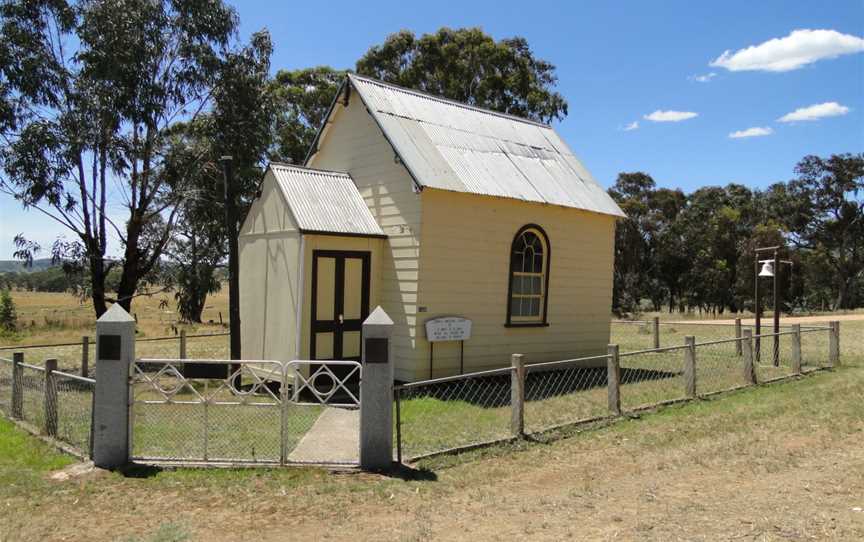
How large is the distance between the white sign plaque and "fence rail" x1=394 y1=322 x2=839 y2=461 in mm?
884

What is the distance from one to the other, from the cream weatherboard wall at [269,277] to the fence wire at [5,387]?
4.02 metres

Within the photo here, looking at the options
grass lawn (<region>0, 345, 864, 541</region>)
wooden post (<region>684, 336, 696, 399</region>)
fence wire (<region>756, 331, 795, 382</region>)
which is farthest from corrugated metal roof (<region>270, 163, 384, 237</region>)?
fence wire (<region>756, 331, 795, 382</region>)

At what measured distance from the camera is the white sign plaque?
12.0 metres

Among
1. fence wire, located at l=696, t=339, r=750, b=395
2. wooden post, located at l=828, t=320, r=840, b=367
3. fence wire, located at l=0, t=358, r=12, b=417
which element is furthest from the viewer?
wooden post, located at l=828, t=320, r=840, b=367

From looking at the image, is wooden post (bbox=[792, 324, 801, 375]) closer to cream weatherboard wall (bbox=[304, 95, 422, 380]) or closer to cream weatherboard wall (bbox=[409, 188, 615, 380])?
cream weatherboard wall (bbox=[409, 188, 615, 380])

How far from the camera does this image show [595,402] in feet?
36.3

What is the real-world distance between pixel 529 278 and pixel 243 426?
679 centimetres

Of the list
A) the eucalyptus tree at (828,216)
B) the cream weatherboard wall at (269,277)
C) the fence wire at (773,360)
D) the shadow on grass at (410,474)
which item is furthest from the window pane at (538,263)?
the eucalyptus tree at (828,216)

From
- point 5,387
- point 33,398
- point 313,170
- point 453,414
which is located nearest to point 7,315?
point 5,387

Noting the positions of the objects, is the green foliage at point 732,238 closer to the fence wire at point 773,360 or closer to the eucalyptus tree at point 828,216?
the eucalyptus tree at point 828,216

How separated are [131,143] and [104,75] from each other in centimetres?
178

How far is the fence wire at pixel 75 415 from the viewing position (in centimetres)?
803

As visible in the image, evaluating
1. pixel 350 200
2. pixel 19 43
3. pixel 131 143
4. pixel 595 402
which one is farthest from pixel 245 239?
pixel 19 43

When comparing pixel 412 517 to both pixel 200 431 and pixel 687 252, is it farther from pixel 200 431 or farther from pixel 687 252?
pixel 687 252
